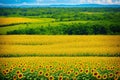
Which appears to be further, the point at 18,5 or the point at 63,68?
the point at 18,5

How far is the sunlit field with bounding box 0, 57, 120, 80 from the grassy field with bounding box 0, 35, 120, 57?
104 mm

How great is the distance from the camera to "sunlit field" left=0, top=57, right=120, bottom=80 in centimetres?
507

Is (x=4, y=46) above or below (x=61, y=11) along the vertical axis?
below

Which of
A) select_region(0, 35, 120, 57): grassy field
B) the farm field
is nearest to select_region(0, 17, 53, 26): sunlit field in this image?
the farm field

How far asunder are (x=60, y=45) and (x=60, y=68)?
1.39 feet

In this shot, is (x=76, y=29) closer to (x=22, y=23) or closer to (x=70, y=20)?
(x=70, y=20)

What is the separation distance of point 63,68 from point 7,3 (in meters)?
1.52

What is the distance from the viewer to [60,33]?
17.4 ft

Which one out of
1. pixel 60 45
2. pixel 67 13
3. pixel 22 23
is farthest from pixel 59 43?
pixel 22 23

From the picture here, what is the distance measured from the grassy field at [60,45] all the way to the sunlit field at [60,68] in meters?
0.10

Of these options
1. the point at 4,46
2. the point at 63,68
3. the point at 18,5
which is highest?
the point at 18,5

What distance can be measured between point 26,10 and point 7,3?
0.38 meters

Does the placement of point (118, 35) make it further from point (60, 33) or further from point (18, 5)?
point (18, 5)

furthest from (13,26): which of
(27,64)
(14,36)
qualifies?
(27,64)
